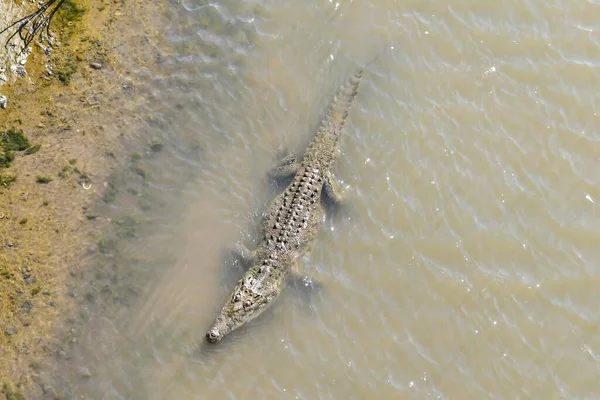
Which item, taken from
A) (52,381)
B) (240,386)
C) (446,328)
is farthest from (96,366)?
(446,328)

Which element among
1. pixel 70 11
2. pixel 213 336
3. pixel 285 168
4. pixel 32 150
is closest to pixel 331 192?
pixel 285 168

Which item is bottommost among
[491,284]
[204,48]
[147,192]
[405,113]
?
[491,284]

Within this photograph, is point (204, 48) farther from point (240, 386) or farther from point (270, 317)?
point (240, 386)

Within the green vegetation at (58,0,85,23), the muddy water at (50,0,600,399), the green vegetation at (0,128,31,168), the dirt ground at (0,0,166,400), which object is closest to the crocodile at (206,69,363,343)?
the muddy water at (50,0,600,399)

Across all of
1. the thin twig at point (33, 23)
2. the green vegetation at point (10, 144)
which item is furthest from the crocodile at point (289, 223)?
the thin twig at point (33, 23)

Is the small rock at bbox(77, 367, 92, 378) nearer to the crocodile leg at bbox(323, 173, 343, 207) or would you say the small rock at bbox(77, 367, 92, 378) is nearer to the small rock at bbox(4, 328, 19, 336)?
the small rock at bbox(4, 328, 19, 336)

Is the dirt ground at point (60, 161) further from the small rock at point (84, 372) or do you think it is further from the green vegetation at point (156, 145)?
the small rock at point (84, 372)
